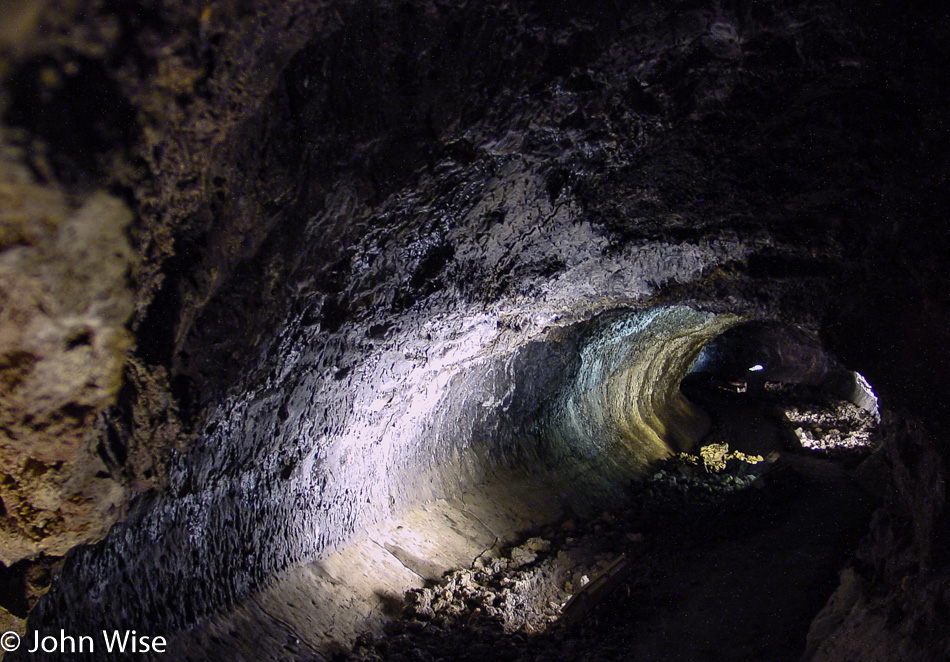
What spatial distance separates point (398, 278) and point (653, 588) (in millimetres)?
3480

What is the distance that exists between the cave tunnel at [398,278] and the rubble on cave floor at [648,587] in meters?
0.03

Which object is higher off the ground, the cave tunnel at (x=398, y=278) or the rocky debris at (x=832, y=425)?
Result: the cave tunnel at (x=398, y=278)

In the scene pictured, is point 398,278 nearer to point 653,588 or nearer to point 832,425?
point 653,588

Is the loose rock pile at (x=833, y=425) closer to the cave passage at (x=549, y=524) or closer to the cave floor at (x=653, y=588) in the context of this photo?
the cave passage at (x=549, y=524)

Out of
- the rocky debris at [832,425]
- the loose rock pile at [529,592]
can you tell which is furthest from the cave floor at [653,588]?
the rocky debris at [832,425]

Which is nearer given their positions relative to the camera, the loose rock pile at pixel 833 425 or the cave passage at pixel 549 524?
the cave passage at pixel 549 524

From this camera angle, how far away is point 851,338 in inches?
113

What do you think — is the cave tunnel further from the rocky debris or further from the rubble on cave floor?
the rocky debris

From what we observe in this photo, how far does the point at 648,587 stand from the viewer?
4.14 m

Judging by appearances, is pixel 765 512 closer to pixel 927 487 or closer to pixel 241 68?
pixel 927 487

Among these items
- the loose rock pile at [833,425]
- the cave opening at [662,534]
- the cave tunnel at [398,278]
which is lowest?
the loose rock pile at [833,425]

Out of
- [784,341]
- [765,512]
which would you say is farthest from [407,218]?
[784,341]

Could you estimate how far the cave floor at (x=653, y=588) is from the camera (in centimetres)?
329

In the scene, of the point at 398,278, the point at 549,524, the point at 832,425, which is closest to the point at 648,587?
the point at 549,524
